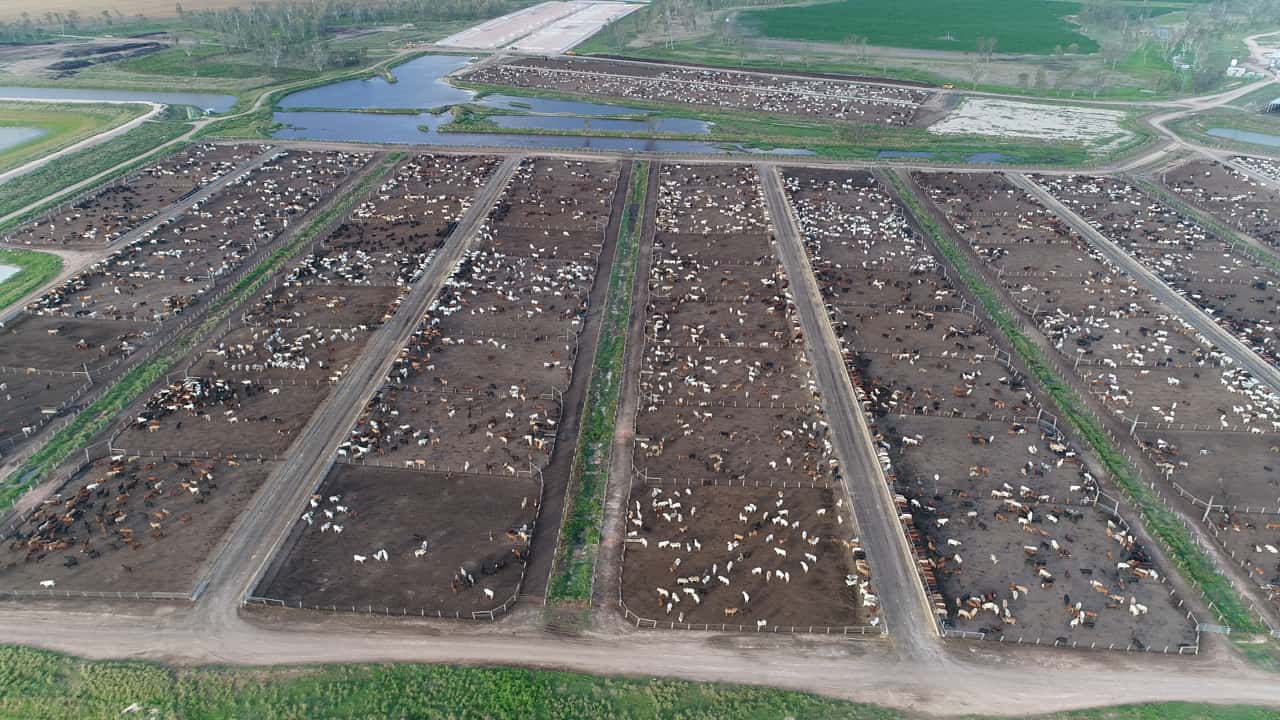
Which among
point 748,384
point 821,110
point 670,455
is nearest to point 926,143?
point 821,110

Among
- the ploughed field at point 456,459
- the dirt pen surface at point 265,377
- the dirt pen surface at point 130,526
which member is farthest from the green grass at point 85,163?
the dirt pen surface at point 130,526

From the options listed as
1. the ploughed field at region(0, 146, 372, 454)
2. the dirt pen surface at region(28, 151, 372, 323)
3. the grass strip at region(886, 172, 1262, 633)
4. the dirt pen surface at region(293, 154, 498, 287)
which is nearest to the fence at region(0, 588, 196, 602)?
the ploughed field at region(0, 146, 372, 454)

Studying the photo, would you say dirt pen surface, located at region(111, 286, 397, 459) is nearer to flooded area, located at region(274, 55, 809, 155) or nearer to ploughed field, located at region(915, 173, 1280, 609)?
flooded area, located at region(274, 55, 809, 155)

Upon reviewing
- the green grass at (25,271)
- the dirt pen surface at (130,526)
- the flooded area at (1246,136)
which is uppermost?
the flooded area at (1246,136)

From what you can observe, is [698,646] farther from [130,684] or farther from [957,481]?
[130,684]

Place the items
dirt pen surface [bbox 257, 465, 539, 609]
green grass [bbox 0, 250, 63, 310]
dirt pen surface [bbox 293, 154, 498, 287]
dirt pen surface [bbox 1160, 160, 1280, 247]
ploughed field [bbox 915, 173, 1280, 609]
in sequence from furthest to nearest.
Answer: dirt pen surface [bbox 1160, 160, 1280, 247], dirt pen surface [bbox 293, 154, 498, 287], green grass [bbox 0, 250, 63, 310], ploughed field [bbox 915, 173, 1280, 609], dirt pen surface [bbox 257, 465, 539, 609]

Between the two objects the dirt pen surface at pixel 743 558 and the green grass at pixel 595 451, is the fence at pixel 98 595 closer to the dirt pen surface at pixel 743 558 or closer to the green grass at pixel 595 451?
the green grass at pixel 595 451

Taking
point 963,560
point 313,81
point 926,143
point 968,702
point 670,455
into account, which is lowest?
point 968,702
